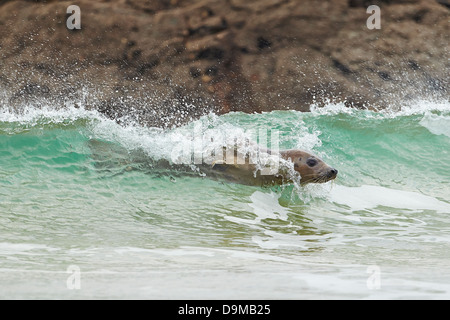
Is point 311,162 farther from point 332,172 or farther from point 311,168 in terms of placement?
point 332,172

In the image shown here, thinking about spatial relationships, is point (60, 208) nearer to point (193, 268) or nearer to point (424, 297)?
point (193, 268)

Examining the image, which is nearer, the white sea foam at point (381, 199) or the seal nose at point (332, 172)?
the seal nose at point (332, 172)

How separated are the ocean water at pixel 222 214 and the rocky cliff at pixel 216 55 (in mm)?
369

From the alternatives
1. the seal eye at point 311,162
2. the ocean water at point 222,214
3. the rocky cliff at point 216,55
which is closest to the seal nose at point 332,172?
the seal eye at point 311,162

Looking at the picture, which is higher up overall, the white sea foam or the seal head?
the seal head

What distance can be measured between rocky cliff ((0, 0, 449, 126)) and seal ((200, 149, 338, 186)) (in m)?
2.99

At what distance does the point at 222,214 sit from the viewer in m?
5.65

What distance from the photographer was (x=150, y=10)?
9297 millimetres

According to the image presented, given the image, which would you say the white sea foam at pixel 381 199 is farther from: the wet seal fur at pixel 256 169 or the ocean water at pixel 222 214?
the wet seal fur at pixel 256 169

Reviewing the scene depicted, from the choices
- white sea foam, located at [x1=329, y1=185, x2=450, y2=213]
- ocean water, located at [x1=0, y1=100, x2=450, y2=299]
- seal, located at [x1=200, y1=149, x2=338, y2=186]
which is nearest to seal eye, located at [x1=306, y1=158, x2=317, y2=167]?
seal, located at [x1=200, y1=149, x2=338, y2=186]

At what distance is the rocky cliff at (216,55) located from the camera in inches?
357

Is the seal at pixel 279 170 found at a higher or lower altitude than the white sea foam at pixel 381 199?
higher

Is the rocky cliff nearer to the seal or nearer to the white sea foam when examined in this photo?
the white sea foam

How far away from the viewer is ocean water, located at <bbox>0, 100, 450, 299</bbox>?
321 centimetres
